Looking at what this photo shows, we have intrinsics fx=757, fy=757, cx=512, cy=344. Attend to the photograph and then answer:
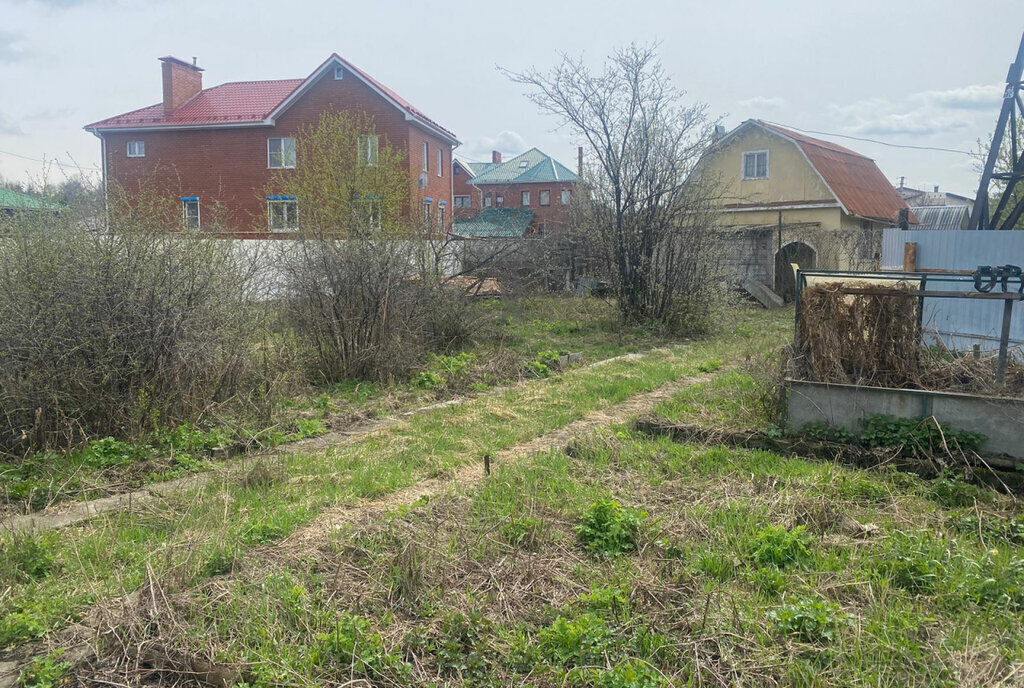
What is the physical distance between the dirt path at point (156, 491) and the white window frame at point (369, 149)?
19.0 metres

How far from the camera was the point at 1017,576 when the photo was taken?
3686 mm

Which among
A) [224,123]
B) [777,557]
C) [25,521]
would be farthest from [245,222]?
[777,557]

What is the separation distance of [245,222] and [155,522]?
28936 mm

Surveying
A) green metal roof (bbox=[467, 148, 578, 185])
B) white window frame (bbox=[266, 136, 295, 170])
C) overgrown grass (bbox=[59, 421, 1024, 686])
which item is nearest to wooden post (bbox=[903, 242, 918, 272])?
overgrown grass (bbox=[59, 421, 1024, 686])

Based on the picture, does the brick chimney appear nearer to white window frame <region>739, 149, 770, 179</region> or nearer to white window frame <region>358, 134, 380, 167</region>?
white window frame <region>358, 134, 380, 167</region>

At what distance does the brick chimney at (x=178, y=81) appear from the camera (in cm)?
3322

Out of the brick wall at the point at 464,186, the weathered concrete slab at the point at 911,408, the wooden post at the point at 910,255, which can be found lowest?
the weathered concrete slab at the point at 911,408

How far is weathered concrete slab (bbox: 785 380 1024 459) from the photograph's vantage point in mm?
5418

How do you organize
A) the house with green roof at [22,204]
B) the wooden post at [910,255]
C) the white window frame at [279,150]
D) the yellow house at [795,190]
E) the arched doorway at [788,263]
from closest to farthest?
the house with green roof at [22,204]
the wooden post at [910,255]
the arched doorway at [788,263]
the yellow house at [795,190]
the white window frame at [279,150]

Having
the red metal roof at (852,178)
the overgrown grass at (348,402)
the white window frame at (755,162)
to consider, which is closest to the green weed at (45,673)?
the overgrown grass at (348,402)

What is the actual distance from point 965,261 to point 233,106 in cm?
3084

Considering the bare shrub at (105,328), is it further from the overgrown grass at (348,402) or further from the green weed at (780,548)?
the green weed at (780,548)

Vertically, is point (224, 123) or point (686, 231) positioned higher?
point (224, 123)

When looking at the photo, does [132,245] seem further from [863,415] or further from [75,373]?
[863,415]
